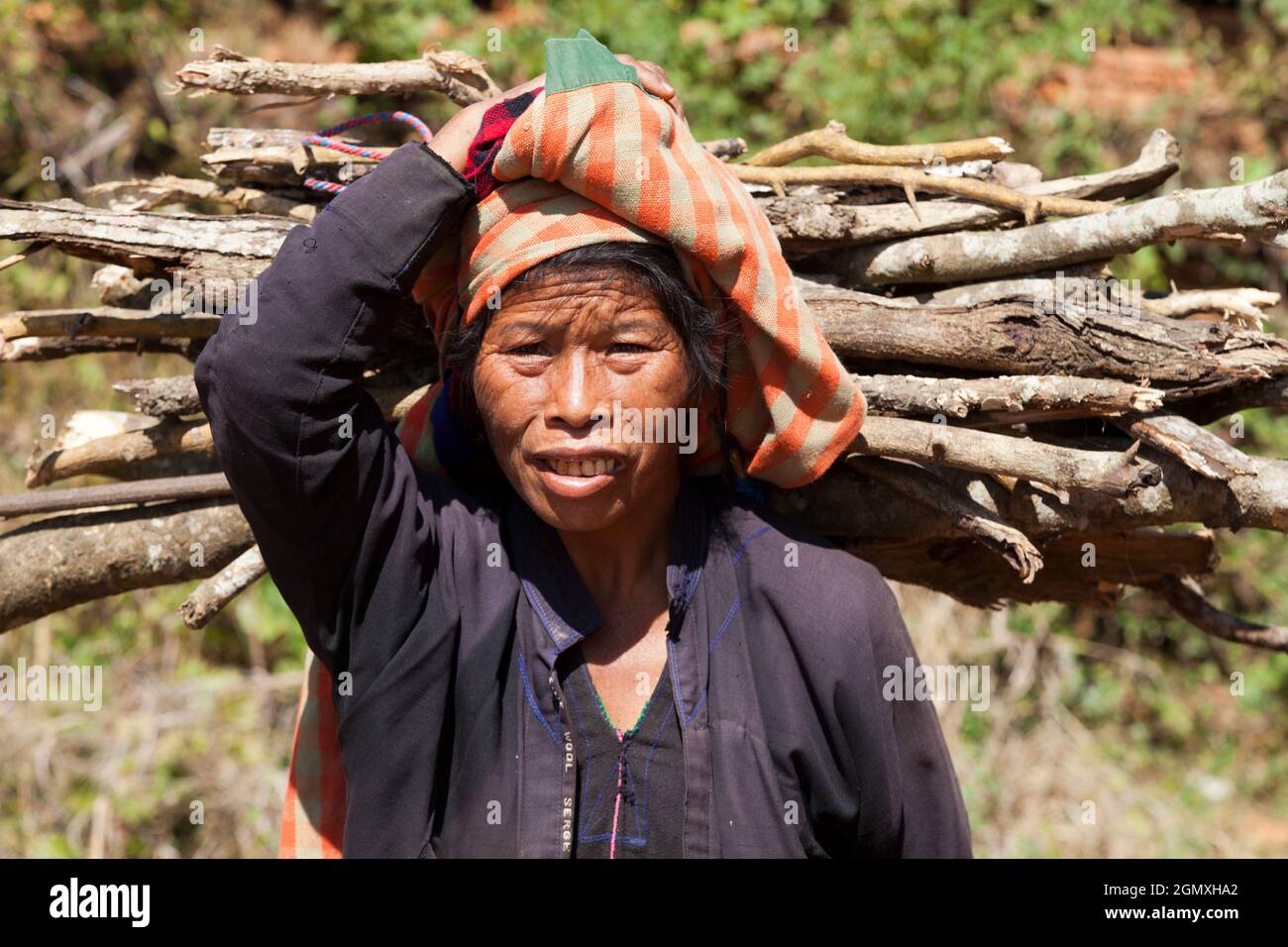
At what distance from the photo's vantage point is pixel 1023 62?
6.27 m

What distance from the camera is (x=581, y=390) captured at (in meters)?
1.96

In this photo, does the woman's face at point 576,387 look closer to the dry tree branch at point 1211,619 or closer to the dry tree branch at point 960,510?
the dry tree branch at point 960,510

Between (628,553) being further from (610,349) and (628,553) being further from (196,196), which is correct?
(196,196)

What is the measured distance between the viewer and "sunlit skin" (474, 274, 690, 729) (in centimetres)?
196

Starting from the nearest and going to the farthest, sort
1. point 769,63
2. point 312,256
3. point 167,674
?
point 312,256 < point 167,674 < point 769,63

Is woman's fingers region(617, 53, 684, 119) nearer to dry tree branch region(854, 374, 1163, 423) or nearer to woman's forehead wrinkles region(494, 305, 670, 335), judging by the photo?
woman's forehead wrinkles region(494, 305, 670, 335)

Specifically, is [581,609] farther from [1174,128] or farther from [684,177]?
[1174,128]

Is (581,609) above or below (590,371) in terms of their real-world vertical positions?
below

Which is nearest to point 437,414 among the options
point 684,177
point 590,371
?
point 590,371

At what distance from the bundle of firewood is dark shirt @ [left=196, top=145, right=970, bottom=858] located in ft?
0.91

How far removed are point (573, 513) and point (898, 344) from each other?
2.34ft

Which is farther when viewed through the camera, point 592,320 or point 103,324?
point 103,324

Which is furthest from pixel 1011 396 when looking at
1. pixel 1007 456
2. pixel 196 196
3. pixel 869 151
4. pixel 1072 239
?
pixel 196 196

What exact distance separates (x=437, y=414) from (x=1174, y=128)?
17.8 feet
